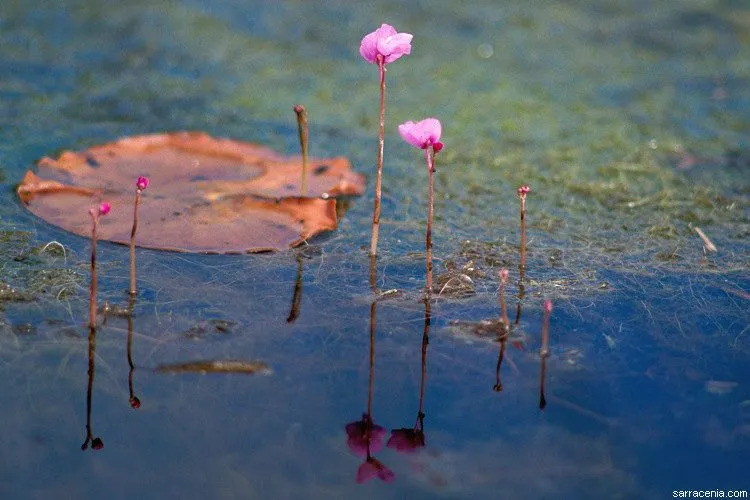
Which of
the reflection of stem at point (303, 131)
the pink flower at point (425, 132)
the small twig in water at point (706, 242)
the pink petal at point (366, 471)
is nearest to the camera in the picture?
the pink petal at point (366, 471)

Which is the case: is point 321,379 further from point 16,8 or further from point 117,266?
point 16,8

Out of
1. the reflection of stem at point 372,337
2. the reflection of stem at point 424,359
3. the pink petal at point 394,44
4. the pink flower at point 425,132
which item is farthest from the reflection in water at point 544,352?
the pink petal at point 394,44

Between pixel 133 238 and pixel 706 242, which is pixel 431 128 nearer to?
pixel 133 238

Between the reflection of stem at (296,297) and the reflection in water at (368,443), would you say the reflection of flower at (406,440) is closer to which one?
the reflection in water at (368,443)

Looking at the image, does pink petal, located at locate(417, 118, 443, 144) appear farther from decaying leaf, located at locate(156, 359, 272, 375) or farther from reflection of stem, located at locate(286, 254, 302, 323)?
decaying leaf, located at locate(156, 359, 272, 375)

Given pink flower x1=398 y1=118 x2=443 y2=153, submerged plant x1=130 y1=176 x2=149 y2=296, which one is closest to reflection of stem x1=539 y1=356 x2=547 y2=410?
pink flower x1=398 y1=118 x2=443 y2=153

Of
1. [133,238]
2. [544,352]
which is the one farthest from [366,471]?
[133,238]
